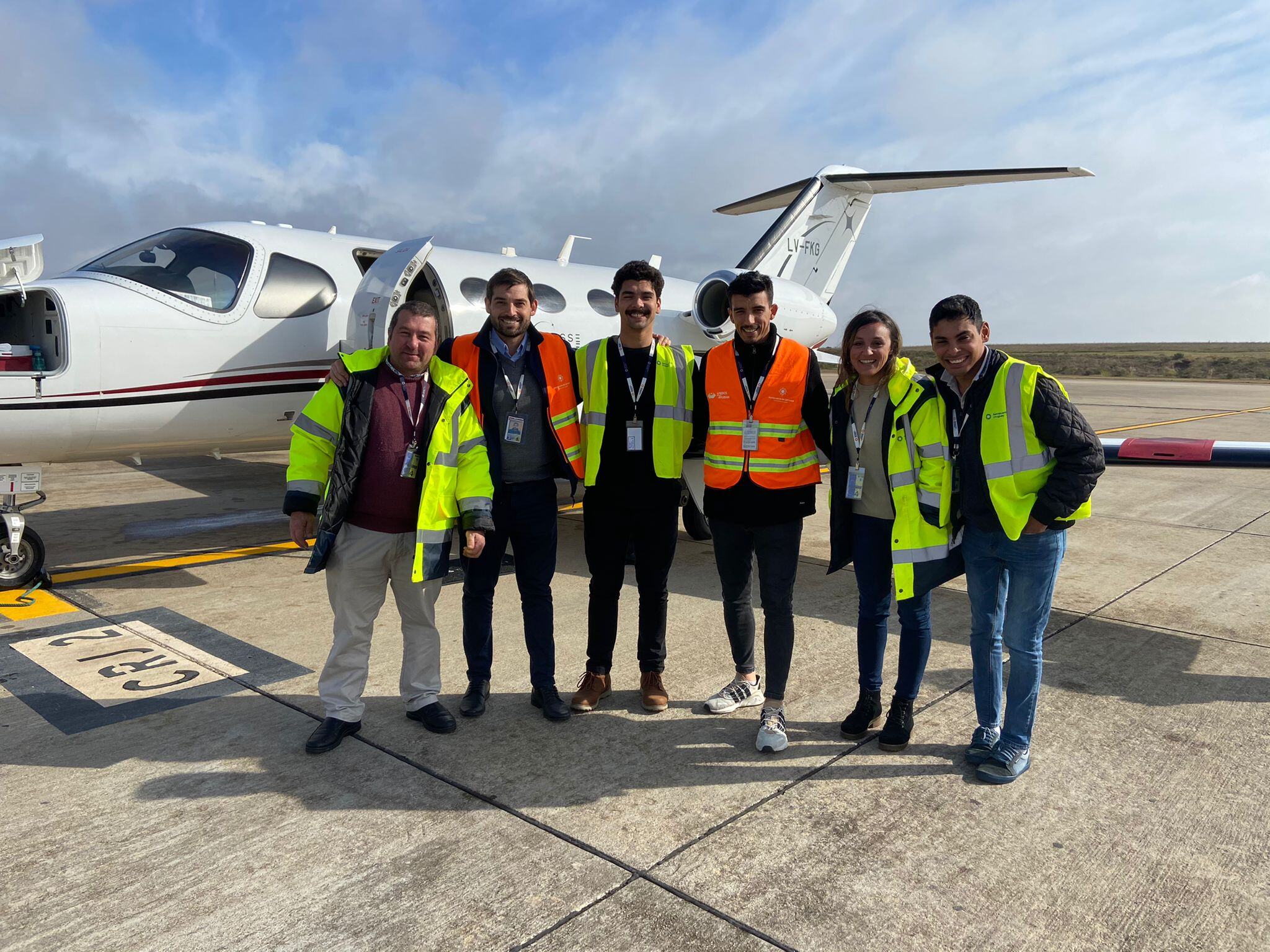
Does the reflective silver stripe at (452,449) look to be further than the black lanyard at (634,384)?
No

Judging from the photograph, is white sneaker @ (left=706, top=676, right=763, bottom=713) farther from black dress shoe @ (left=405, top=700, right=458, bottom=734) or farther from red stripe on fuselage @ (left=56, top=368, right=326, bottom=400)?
red stripe on fuselage @ (left=56, top=368, right=326, bottom=400)

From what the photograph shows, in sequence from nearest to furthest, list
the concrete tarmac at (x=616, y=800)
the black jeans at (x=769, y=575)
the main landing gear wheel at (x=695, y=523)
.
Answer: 1. the concrete tarmac at (x=616, y=800)
2. the black jeans at (x=769, y=575)
3. the main landing gear wheel at (x=695, y=523)

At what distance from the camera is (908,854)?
3.31 m

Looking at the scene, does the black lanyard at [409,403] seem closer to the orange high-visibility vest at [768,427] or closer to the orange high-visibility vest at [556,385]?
the orange high-visibility vest at [556,385]

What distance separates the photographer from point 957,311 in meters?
3.77

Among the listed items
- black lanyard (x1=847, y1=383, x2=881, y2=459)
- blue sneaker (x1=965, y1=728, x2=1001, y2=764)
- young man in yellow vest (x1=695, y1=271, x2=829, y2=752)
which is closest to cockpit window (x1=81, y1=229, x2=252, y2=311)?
young man in yellow vest (x1=695, y1=271, x2=829, y2=752)

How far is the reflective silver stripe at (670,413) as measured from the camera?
4.43m

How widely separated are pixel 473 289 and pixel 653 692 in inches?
224

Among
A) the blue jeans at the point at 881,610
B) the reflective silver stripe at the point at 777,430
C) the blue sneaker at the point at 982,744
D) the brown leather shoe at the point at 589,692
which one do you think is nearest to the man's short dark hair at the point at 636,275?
the reflective silver stripe at the point at 777,430

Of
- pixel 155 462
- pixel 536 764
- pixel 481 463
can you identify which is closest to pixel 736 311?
pixel 481 463

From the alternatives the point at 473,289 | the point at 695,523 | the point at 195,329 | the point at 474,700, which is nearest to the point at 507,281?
the point at 474,700

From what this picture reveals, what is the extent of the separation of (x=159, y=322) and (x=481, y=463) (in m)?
4.33

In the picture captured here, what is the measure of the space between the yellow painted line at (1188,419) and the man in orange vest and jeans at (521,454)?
17520mm

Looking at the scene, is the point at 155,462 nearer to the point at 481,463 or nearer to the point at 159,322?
the point at 159,322
